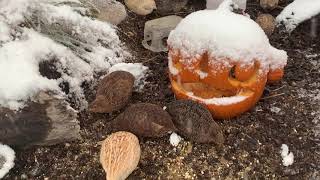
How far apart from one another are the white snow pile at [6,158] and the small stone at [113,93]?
33 cm

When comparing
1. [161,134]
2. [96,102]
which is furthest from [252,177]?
[96,102]

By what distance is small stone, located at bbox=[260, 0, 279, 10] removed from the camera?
2.69m

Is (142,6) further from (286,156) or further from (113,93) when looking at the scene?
(286,156)

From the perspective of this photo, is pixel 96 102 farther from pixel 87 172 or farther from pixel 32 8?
→ pixel 32 8

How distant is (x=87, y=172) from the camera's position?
6.33ft

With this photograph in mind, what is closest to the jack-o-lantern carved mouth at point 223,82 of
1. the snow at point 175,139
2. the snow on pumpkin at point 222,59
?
the snow on pumpkin at point 222,59

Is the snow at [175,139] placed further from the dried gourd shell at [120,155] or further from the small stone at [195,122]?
the dried gourd shell at [120,155]

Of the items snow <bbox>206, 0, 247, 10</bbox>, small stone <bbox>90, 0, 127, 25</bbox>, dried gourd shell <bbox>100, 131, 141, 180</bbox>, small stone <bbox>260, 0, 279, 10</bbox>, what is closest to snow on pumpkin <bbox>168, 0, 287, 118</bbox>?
dried gourd shell <bbox>100, 131, 141, 180</bbox>

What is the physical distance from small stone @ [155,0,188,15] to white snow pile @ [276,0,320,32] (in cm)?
49

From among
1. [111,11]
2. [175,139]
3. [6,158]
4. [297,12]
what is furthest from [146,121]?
[297,12]

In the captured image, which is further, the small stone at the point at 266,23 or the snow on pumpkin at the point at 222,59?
the small stone at the point at 266,23

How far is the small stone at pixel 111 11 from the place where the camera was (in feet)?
8.28

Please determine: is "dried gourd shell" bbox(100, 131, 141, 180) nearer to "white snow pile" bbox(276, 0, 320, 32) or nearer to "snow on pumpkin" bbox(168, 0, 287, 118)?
"snow on pumpkin" bbox(168, 0, 287, 118)

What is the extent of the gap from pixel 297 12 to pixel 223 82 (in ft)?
2.43
